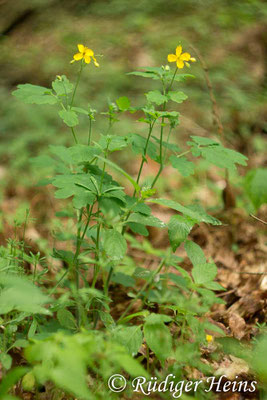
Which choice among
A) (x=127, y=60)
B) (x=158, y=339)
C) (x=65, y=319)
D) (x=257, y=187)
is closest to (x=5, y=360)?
(x=65, y=319)

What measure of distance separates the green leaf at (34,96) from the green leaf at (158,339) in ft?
2.95

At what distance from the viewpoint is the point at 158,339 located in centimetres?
128

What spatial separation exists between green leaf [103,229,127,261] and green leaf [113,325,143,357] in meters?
0.23

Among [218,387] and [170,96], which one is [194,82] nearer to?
[170,96]

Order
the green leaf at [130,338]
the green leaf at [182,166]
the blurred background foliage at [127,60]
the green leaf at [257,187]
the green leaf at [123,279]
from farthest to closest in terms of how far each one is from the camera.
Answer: the blurred background foliage at [127,60] < the green leaf at [123,279] < the green leaf at [182,166] < the green leaf at [130,338] < the green leaf at [257,187]

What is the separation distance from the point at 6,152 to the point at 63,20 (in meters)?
2.93

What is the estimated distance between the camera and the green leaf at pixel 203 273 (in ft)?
4.72

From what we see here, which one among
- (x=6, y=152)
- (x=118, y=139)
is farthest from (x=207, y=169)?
(x=118, y=139)

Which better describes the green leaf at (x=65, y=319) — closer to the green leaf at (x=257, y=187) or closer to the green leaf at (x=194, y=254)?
the green leaf at (x=194, y=254)

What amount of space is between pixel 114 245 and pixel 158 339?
0.33 m

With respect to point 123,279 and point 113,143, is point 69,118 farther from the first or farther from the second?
point 123,279

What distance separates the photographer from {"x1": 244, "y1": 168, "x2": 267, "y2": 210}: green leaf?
1.18 meters

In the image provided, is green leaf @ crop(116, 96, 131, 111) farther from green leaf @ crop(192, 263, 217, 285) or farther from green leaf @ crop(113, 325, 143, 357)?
green leaf @ crop(113, 325, 143, 357)

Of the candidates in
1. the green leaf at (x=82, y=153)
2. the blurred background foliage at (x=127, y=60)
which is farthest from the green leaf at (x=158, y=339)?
the blurred background foliage at (x=127, y=60)
